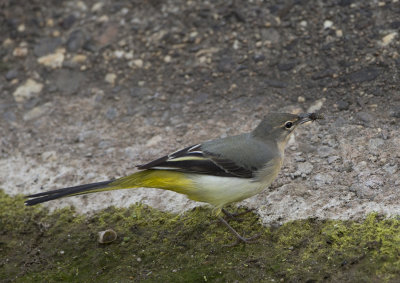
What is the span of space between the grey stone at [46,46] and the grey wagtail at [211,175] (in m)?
3.21

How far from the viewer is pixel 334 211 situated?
4.72 metres

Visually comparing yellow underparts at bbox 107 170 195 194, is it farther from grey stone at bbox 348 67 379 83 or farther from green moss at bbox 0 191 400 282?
grey stone at bbox 348 67 379 83

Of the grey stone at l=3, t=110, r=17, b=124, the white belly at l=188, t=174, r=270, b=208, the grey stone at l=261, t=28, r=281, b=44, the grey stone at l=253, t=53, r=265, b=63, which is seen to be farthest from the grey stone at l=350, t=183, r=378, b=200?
the grey stone at l=3, t=110, r=17, b=124

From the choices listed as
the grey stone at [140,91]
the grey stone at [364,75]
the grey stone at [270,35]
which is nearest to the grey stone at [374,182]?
the grey stone at [364,75]

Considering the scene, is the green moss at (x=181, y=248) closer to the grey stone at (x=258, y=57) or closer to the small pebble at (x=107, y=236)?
the small pebble at (x=107, y=236)

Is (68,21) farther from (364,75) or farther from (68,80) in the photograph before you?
(364,75)

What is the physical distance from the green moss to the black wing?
498 millimetres

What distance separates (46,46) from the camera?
7.77 metres

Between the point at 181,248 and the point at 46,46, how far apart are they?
4.22 meters

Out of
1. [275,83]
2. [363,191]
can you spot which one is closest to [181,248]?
A: [363,191]

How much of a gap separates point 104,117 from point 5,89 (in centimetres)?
162

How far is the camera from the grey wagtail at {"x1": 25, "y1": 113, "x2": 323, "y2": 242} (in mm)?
4863

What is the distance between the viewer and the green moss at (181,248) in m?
4.14

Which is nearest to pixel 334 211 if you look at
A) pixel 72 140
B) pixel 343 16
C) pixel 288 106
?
pixel 288 106
